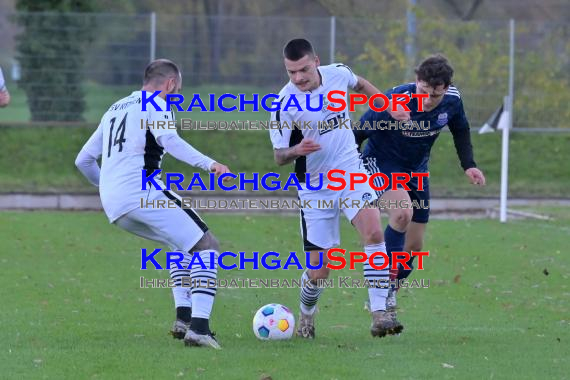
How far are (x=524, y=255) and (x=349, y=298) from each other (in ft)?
13.8

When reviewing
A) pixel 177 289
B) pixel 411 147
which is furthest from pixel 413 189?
pixel 177 289

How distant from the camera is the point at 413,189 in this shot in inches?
388

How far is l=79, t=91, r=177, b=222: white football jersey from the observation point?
8234 millimetres

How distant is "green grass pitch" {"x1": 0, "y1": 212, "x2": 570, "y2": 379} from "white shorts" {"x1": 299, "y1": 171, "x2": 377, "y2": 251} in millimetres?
782

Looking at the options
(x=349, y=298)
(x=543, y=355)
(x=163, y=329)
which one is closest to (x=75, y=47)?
(x=349, y=298)

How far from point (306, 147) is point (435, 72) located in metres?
1.47

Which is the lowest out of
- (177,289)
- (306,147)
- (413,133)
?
(177,289)

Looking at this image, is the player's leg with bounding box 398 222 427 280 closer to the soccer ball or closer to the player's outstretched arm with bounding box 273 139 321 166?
the soccer ball

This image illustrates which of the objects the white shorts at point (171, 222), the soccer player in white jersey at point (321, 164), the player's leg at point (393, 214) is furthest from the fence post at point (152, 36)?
the white shorts at point (171, 222)

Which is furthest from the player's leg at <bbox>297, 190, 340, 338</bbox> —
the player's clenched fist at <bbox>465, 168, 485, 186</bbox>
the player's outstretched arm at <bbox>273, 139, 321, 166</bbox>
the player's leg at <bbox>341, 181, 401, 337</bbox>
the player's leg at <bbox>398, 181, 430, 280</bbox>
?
the player's clenched fist at <bbox>465, 168, 485, 186</bbox>

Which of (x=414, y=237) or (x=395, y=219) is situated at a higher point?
(x=395, y=219)

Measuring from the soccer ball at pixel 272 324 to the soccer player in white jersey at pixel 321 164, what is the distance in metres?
0.22

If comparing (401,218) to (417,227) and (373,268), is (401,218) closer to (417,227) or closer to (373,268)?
(417,227)

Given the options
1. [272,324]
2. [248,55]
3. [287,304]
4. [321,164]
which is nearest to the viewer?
[272,324]
